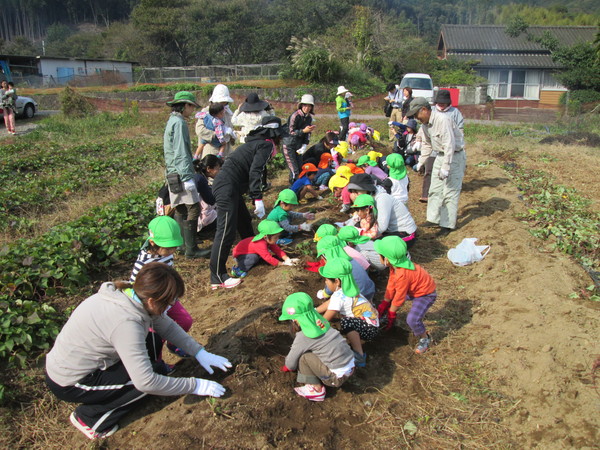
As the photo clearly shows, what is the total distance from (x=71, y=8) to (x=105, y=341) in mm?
90403

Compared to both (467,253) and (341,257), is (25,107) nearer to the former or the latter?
(467,253)

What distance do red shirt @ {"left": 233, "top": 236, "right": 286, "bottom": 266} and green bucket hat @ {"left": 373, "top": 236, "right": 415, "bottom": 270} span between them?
1.76 metres

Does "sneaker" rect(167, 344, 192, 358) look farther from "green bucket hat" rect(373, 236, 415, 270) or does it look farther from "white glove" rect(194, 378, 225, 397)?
"green bucket hat" rect(373, 236, 415, 270)

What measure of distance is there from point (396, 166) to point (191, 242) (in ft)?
9.82

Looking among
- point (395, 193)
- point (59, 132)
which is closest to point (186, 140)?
point (395, 193)

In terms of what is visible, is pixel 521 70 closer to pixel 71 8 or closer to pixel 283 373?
pixel 283 373

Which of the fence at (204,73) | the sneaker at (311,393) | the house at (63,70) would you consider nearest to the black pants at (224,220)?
the sneaker at (311,393)

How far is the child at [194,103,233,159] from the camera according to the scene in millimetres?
6711

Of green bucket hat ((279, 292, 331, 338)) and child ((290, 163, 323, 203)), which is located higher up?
green bucket hat ((279, 292, 331, 338))

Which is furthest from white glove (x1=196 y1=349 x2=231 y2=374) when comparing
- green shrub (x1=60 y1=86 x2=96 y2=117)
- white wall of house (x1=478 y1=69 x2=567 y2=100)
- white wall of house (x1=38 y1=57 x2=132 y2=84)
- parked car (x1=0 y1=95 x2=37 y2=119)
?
white wall of house (x1=38 y1=57 x2=132 y2=84)

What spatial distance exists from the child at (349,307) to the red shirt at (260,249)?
1532 mm

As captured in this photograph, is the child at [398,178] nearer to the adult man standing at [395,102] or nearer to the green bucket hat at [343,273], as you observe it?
the green bucket hat at [343,273]

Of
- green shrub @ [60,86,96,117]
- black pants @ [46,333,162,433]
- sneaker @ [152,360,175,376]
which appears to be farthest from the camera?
green shrub @ [60,86,96,117]

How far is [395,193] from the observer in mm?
6141
